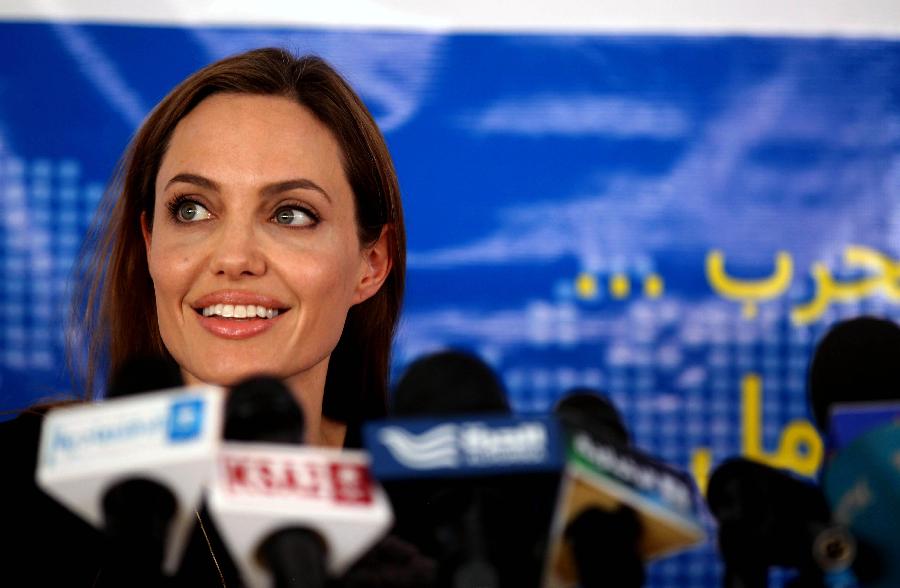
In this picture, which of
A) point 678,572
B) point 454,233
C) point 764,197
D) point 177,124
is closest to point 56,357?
point 454,233

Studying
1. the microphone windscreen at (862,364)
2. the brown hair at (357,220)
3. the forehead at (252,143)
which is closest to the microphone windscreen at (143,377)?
the microphone windscreen at (862,364)

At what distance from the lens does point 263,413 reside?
0.60 m

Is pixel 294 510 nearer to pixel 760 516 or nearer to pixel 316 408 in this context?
pixel 760 516

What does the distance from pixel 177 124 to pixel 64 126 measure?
118 centimetres

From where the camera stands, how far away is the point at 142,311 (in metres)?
1.51

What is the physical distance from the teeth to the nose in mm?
38

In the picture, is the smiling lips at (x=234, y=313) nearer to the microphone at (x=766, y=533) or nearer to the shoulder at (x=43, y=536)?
the shoulder at (x=43, y=536)

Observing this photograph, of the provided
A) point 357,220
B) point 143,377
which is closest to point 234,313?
point 357,220

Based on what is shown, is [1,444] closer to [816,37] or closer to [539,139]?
[539,139]

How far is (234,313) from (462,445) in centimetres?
73

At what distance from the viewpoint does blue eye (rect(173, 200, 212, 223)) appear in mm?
1262

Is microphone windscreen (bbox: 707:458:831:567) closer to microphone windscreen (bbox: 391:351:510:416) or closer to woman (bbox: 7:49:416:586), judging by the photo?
microphone windscreen (bbox: 391:351:510:416)

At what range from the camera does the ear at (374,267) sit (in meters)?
1.48

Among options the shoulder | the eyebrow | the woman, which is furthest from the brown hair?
the shoulder
